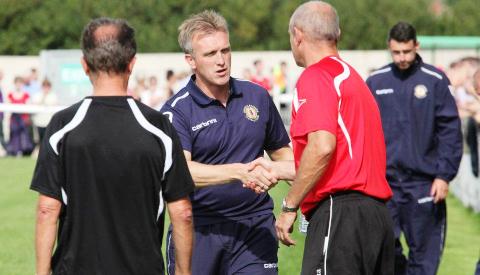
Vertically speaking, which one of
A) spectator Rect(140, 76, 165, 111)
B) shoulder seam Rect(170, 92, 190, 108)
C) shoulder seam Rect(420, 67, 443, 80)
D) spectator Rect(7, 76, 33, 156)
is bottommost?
spectator Rect(7, 76, 33, 156)

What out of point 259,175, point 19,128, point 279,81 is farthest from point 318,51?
point 279,81

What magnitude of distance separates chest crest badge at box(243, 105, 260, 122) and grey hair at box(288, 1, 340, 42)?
0.77 metres

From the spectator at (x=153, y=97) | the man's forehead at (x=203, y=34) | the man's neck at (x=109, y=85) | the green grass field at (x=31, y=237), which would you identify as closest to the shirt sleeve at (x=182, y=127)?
the man's forehead at (x=203, y=34)

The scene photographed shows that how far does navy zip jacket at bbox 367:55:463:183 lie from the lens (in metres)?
9.47

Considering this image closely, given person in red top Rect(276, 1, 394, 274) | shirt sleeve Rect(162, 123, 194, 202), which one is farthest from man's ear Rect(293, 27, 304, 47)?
shirt sleeve Rect(162, 123, 194, 202)

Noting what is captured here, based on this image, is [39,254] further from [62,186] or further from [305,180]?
[305,180]

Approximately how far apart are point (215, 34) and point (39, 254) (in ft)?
7.68

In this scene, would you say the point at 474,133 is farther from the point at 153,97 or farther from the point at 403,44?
the point at 153,97

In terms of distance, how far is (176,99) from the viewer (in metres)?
6.94

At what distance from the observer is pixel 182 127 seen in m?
6.77

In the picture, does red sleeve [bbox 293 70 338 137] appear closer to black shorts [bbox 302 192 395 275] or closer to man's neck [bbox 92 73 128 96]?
black shorts [bbox 302 192 395 275]

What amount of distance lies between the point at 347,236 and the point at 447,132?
3536mm

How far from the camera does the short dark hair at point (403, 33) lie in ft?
31.3

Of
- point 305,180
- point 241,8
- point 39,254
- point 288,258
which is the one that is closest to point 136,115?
point 39,254
